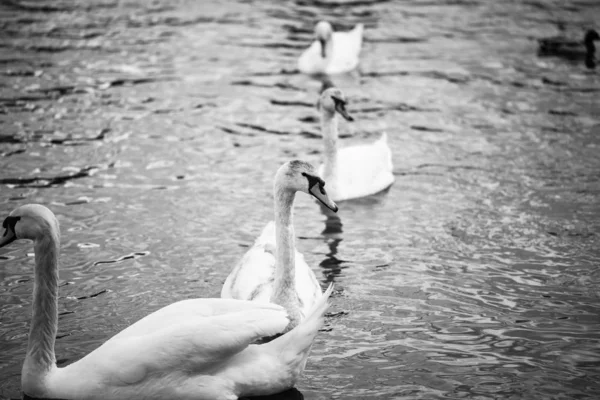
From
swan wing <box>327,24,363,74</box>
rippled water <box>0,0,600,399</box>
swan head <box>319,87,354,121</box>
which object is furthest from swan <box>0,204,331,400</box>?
swan wing <box>327,24,363,74</box>

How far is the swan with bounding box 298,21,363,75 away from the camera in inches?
714

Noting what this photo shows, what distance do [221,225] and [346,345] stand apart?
11.4 ft

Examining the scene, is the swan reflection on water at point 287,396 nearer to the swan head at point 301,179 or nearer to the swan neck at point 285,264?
the swan neck at point 285,264

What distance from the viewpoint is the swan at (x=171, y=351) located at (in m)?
7.02

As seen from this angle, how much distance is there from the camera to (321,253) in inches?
431

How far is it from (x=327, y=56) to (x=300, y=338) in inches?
457

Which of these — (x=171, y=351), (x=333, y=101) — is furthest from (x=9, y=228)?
(x=333, y=101)

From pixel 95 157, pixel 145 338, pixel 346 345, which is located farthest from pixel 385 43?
pixel 145 338

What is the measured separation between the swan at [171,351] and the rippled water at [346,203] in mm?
594

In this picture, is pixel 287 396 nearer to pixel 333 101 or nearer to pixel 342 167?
pixel 342 167

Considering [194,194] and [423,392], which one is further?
[194,194]

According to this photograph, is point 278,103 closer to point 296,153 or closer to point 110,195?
point 296,153

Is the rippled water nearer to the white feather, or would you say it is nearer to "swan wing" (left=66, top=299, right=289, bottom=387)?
the white feather

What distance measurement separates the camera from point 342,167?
42.8 ft
